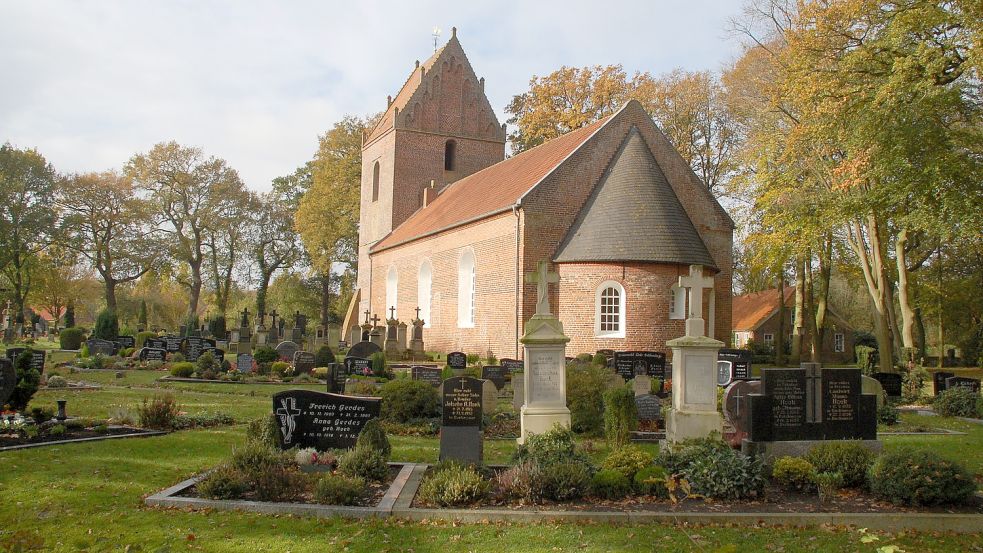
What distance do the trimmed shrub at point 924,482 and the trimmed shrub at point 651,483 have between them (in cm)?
211

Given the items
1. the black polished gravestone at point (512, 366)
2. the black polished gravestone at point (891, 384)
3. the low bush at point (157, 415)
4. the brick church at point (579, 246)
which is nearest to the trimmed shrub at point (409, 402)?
the low bush at point (157, 415)

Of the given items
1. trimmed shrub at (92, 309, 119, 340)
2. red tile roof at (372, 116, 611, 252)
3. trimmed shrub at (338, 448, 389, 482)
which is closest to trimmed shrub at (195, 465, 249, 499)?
trimmed shrub at (338, 448, 389, 482)

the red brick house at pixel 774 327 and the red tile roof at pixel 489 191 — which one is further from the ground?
the red tile roof at pixel 489 191

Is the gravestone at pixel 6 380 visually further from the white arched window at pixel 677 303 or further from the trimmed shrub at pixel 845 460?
the white arched window at pixel 677 303

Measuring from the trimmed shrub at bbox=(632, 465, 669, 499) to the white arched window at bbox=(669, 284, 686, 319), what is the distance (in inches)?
638

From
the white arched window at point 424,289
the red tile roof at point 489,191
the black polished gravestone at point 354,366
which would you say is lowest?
the black polished gravestone at point 354,366

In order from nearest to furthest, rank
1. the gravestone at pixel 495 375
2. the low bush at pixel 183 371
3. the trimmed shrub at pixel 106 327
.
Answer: the gravestone at pixel 495 375
the low bush at pixel 183 371
the trimmed shrub at pixel 106 327

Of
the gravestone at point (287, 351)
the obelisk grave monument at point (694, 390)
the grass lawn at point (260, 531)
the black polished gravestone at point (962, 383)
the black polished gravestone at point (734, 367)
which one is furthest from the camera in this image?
the gravestone at point (287, 351)

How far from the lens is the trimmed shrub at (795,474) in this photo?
790cm

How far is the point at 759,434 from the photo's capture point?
8977 millimetres

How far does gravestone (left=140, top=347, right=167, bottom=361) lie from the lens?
2317cm

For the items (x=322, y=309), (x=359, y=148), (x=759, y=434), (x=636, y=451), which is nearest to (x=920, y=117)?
(x=759, y=434)

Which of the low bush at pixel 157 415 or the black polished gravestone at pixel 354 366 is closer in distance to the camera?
the low bush at pixel 157 415

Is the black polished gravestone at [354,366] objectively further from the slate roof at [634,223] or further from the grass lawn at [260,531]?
the grass lawn at [260,531]
